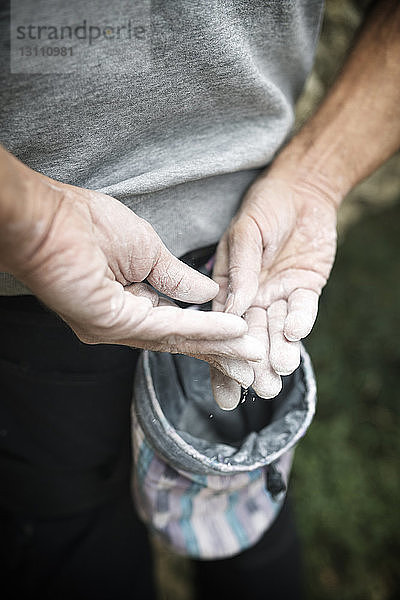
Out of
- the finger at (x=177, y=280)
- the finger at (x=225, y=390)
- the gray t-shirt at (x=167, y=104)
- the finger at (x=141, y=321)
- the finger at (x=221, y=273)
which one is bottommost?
the finger at (x=225, y=390)

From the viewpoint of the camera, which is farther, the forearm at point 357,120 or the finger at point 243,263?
the forearm at point 357,120

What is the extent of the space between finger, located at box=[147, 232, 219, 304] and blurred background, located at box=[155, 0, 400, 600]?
1.04 m

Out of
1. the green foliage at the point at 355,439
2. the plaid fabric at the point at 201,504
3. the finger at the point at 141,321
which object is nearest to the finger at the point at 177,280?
the finger at the point at 141,321

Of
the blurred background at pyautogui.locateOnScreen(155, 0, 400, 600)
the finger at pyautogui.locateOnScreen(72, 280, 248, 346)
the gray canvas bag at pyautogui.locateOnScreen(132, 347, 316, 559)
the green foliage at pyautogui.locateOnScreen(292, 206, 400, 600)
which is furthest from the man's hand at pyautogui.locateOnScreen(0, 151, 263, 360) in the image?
the green foliage at pyautogui.locateOnScreen(292, 206, 400, 600)

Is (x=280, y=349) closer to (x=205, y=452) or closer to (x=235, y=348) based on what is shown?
(x=235, y=348)

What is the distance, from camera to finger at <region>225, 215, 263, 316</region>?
79cm

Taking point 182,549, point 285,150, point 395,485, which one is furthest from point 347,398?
point 285,150

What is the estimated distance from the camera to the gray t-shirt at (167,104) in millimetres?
645

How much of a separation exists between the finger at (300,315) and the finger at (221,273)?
111mm

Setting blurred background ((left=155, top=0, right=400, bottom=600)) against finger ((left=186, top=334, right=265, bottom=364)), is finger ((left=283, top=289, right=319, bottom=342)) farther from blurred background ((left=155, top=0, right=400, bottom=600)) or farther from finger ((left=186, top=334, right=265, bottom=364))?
blurred background ((left=155, top=0, right=400, bottom=600))

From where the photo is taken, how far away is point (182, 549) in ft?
3.53

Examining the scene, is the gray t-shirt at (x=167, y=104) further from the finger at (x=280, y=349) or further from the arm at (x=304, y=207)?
the finger at (x=280, y=349)

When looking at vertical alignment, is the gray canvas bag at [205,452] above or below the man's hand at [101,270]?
below

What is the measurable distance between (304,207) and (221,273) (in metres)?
0.21
